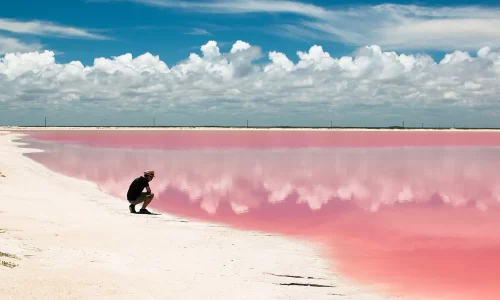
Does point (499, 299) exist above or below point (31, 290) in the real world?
below

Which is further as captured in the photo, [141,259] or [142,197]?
[142,197]

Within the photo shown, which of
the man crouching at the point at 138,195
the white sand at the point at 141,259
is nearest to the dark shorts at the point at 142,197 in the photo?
the man crouching at the point at 138,195

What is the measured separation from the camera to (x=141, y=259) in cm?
1006

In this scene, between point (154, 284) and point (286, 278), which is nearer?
point (154, 284)

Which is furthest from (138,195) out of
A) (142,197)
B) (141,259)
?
(141,259)

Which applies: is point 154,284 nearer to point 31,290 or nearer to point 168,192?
point 31,290

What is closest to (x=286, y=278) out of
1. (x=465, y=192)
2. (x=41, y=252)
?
(x=41, y=252)

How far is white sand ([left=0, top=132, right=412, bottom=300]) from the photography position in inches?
304

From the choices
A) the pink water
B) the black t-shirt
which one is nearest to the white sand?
the black t-shirt

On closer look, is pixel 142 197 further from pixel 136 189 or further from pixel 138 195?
pixel 136 189

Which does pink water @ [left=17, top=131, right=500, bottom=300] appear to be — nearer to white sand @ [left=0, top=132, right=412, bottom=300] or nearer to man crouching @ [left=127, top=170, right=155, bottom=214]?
white sand @ [left=0, top=132, right=412, bottom=300]

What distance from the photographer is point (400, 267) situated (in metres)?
11.4

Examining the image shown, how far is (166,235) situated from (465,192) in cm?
1639

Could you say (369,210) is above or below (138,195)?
below
